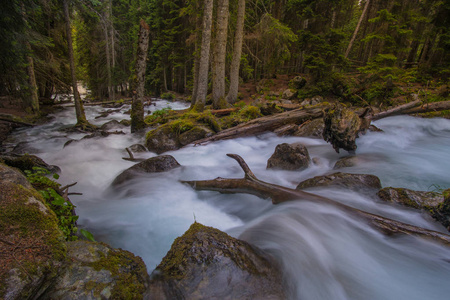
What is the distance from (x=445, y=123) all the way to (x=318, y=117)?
491cm

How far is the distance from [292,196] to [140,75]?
7664mm

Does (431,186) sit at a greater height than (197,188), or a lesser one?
greater

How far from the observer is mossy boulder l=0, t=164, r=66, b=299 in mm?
1228

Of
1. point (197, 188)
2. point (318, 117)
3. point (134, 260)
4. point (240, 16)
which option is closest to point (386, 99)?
point (318, 117)

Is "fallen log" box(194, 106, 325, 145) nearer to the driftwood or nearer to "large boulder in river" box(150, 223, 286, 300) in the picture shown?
the driftwood

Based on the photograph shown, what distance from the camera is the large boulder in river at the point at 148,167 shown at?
5050 millimetres

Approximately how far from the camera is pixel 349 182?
160 inches

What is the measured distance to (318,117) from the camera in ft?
27.2

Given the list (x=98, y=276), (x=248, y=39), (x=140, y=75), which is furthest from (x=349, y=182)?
(x=248, y=39)

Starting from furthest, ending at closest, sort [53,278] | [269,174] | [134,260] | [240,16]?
1. [240,16]
2. [269,174]
3. [134,260]
4. [53,278]

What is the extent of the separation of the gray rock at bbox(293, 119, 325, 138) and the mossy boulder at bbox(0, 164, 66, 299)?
298 inches

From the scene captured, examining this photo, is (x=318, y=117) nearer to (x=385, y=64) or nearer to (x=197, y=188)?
(x=197, y=188)

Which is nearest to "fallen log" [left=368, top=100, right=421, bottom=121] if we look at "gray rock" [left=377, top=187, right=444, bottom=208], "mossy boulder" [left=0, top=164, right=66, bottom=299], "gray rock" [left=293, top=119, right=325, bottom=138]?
"gray rock" [left=293, top=119, right=325, bottom=138]

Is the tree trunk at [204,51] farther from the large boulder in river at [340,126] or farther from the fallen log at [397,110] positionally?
the fallen log at [397,110]
